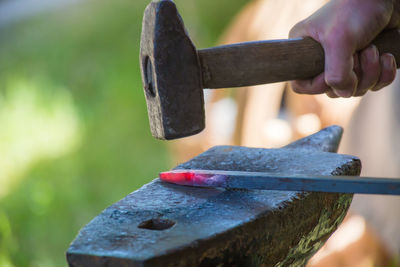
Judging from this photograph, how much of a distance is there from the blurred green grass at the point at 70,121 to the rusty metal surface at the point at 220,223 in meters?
1.42

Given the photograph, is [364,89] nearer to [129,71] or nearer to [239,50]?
[239,50]

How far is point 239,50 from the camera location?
1.09m

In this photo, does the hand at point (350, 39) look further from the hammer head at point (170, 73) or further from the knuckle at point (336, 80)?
the hammer head at point (170, 73)

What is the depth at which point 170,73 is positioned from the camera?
1001 millimetres

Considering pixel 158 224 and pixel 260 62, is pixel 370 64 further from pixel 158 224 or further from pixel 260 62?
pixel 158 224

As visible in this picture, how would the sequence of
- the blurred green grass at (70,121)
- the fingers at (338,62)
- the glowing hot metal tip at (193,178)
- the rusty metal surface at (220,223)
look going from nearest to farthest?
the rusty metal surface at (220,223)
the glowing hot metal tip at (193,178)
the fingers at (338,62)
the blurred green grass at (70,121)

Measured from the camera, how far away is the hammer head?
0.99 meters

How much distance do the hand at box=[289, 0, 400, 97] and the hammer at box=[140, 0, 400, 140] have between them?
65mm

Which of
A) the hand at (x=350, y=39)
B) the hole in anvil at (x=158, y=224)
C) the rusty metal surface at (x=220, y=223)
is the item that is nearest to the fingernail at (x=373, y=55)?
the hand at (x=350, y=39)

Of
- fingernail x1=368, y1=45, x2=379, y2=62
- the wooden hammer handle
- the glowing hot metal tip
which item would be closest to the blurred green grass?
the glowing hot metal tip

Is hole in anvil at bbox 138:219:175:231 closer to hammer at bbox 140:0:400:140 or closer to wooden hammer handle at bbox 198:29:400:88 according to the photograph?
hammer at bbox 140:0:400:140

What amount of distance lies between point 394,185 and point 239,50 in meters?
0.40

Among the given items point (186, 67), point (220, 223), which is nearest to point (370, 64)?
point (186, 67)

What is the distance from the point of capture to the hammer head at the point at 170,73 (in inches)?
39.1
